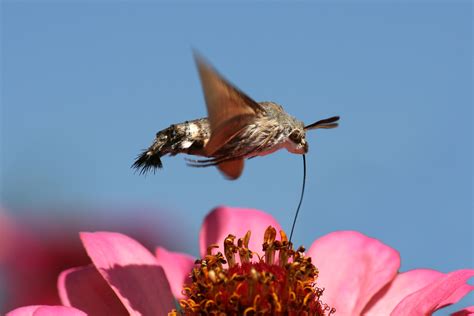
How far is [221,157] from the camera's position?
111 inches

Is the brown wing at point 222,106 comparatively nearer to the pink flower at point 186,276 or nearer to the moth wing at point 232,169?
the moth wing at point 232,169

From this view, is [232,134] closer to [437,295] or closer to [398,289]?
[437,295]

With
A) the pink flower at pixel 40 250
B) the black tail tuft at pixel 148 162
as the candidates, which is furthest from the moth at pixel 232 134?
the pink flower at pixel 40 250

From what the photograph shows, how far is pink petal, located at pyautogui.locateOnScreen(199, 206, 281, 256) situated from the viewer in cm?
373

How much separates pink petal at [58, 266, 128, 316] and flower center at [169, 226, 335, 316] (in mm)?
305

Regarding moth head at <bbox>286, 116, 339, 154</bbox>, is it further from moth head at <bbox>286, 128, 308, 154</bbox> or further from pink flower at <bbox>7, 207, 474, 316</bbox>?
pink flower at <bbox>7, 207, 474, 316</bbox>

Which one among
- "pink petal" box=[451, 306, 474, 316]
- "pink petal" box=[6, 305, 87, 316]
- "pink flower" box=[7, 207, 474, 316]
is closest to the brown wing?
"pink petal" box=[6, 305, 87, 316]

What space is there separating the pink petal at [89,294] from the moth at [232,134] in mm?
835

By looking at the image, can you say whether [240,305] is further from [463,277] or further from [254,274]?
[463,277]

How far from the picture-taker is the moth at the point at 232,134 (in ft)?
8.47

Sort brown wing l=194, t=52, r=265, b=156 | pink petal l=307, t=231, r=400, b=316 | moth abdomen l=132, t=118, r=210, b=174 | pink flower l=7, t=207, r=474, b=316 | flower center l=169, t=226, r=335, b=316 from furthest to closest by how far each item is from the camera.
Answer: pink petal l=307, t=231, r=400, b=316 < pink flower l=7, t=207, r=474, b=316 < flower center l=169, t=226, r=335, b=316 < moth abdomen l=132, t=118, r=210, b=174 < brown wing l=194, t=52, r=265, b=156

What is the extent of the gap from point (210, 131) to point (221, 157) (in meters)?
0.18

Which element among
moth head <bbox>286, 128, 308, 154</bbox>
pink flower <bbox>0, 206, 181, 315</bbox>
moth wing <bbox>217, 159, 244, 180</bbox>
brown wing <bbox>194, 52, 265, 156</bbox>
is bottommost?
pink flower <bbox>0, 206, 181, 315</bbox>

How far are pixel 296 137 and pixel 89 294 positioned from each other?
3.63 ft
